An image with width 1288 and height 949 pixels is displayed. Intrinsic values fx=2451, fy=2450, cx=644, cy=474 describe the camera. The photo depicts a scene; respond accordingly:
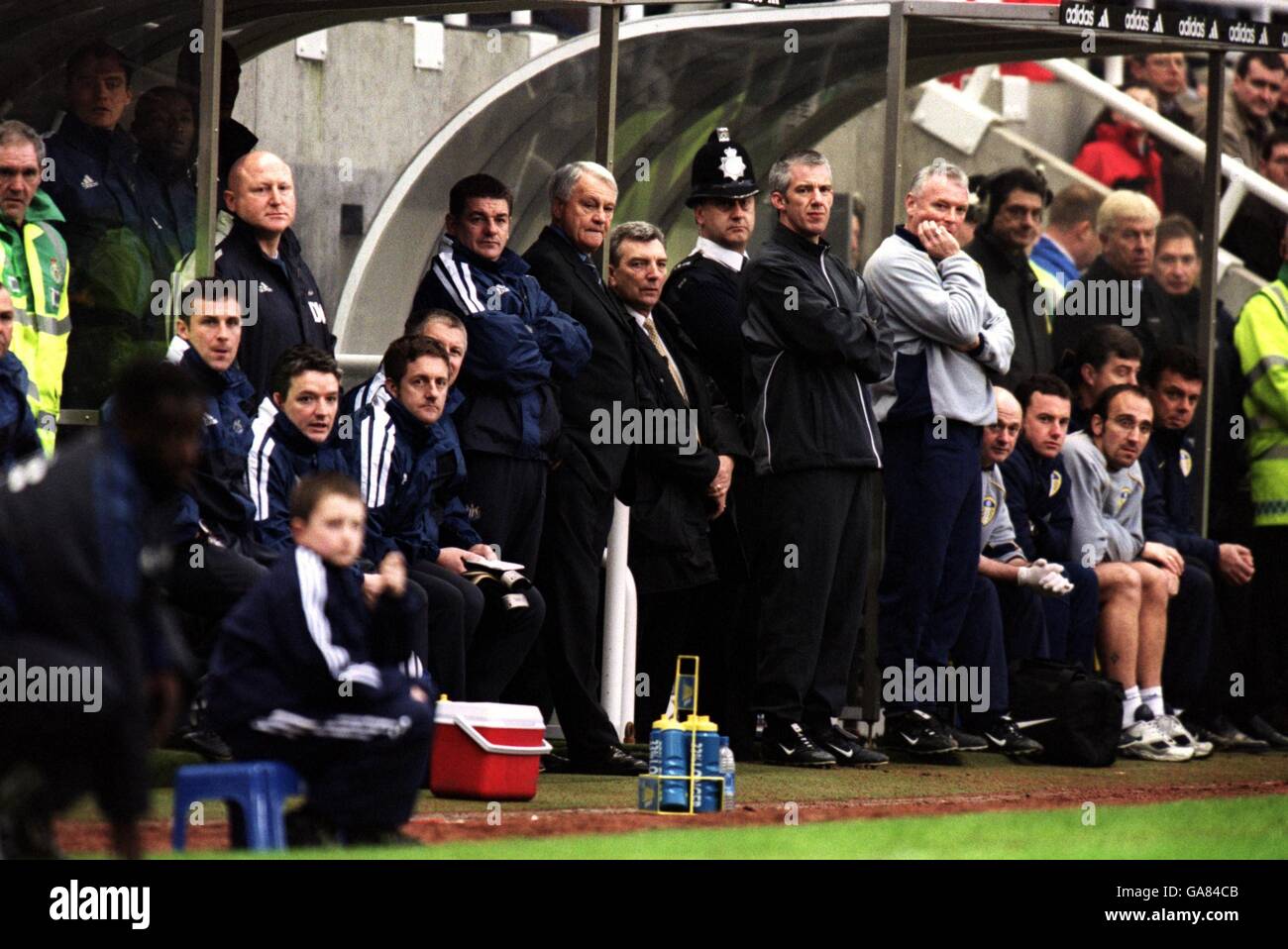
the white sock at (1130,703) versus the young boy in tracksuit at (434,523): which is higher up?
the young boy in tracksuit at (434,523)

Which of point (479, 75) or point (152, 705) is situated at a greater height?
point (479, 75)

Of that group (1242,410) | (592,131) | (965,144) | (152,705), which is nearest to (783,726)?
(592,131)

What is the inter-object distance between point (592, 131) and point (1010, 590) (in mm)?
2765

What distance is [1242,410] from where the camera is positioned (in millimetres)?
12102

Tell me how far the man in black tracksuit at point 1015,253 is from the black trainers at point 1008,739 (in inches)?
69.7

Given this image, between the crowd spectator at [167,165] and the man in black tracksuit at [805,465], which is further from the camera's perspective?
the man in black tracksuit at [805,465]

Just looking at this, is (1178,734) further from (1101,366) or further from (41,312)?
(41,312)

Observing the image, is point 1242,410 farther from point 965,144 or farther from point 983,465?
point 965,144

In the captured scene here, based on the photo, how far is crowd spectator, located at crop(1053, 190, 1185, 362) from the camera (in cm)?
1221

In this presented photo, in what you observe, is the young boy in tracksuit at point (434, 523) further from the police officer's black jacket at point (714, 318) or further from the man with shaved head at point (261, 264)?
the police officer's black jacket at point (714, 318)

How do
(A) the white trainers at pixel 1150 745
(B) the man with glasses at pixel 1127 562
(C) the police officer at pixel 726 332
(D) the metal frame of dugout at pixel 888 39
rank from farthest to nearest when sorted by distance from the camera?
(B) the man with glasses at pixel 1127 562 → (A) the white trainers at pixel 1150 745 → (C) the police officer at pixel 726 332 → (D) the metal frame of dugout at pixel 888 39

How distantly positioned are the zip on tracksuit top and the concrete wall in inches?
81.5

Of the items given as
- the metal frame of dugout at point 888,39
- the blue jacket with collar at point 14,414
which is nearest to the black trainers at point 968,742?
the metal frame of dugout at point 888,39

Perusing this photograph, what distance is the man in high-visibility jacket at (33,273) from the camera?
8195mm
